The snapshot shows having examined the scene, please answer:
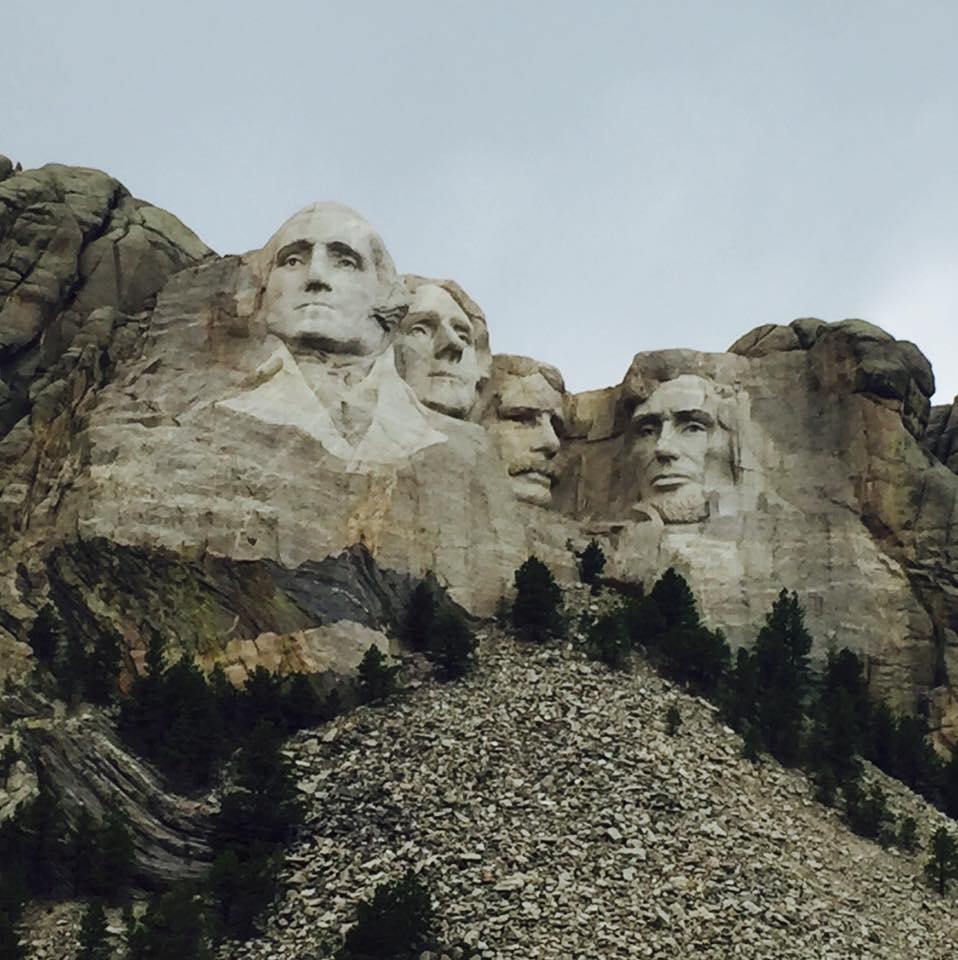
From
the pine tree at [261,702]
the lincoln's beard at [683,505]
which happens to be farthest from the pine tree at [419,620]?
the lincoln's beard at [683,505]

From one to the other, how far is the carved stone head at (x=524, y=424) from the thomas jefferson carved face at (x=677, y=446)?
4.25ft

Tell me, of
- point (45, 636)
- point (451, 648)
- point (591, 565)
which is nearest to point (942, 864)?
point (451, 648)

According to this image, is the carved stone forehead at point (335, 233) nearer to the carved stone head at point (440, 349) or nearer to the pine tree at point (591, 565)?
the carved stone head at point (440, 349)

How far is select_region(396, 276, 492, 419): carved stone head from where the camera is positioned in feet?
146

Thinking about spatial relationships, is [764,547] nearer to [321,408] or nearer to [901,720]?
[901,720]

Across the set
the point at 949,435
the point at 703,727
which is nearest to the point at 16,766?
the point at 703,727

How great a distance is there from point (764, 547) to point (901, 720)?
3.44m

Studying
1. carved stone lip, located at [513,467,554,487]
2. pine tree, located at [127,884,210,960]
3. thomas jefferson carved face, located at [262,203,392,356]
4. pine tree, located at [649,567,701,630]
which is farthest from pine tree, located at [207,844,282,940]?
carved stone lip, located at [513,467,554,487]

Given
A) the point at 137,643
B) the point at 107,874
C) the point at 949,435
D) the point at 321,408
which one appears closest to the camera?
the point at 107,874

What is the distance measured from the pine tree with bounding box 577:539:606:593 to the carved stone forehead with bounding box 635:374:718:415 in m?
2.51

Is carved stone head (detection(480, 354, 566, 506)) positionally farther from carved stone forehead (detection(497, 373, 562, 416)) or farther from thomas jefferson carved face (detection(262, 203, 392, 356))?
thomas jefferson carved face (detection(262, 203, 392, 356))

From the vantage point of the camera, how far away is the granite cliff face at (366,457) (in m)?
40.3

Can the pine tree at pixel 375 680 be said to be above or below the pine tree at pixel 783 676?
below

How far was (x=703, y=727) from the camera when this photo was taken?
40.1 m
